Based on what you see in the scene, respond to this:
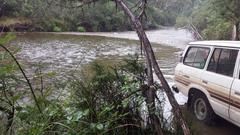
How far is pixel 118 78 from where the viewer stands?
15.2 feet

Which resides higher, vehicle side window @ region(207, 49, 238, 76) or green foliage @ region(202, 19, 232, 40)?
vehicle side window @ region(207, 49, 238, 76)

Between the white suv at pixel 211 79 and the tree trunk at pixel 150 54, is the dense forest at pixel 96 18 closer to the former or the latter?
the tree trunk at pixel 150 54

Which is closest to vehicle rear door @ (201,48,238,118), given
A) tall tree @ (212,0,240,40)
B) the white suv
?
the white suv

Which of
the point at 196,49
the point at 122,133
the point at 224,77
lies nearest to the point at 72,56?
the point at 196,49

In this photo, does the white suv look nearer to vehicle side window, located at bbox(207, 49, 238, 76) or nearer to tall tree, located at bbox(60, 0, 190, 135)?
vehicle side window, located at bbox(207, 49, 238, 76)

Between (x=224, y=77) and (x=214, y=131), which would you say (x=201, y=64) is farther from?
(x=214, y=131)

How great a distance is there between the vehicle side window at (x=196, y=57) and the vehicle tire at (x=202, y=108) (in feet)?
2.01

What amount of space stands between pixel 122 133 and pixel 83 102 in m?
0.65

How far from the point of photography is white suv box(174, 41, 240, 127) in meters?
5.42

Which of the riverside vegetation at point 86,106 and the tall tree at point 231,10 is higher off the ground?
the tall tree at point 231,10

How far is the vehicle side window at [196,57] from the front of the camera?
6480mm

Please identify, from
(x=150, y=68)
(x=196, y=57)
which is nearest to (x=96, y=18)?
(x=196, y=57)

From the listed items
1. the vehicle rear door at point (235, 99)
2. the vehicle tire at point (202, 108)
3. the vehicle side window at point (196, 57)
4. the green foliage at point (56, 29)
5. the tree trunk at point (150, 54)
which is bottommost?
the green foliage at point (56, 29)

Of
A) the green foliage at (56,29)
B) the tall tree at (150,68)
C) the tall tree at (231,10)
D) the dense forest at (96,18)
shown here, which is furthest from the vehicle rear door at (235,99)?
the green foliage at (56,29)
